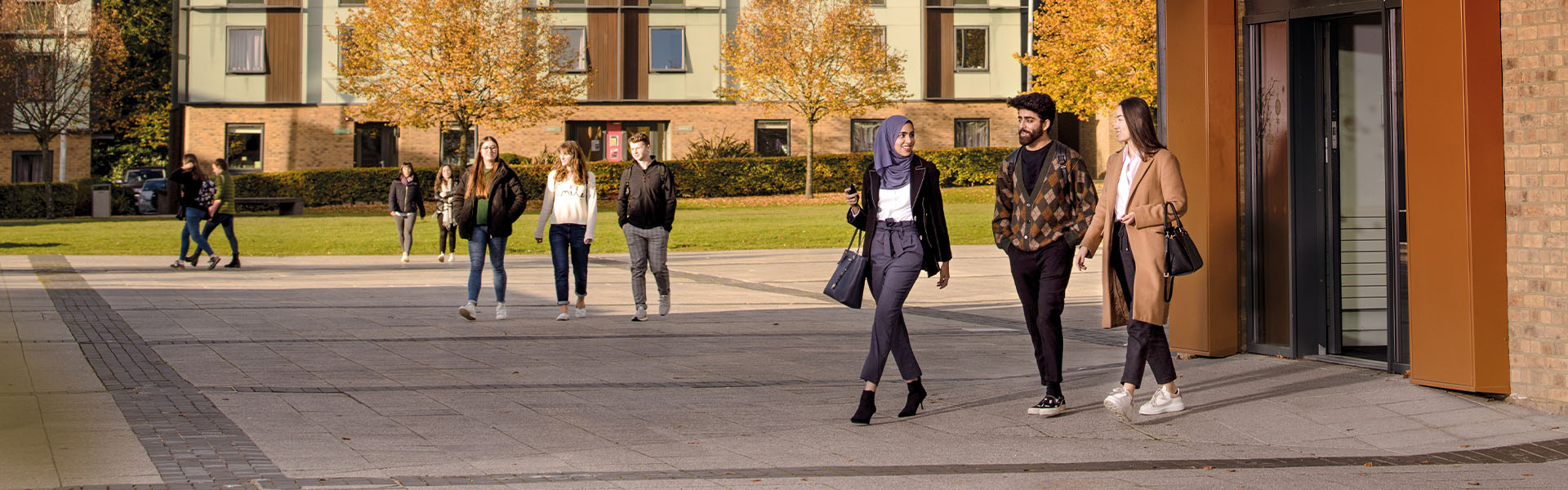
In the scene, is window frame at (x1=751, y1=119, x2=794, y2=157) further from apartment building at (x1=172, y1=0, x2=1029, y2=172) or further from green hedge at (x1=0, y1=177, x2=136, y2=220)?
green hedge at (x1=0, y1=177, x2=136, y2=220)

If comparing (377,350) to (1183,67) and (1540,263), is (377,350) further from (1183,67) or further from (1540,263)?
(1540,263)

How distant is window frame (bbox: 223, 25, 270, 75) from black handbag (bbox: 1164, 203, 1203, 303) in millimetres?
42468

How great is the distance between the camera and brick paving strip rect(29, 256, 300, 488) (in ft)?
17.7

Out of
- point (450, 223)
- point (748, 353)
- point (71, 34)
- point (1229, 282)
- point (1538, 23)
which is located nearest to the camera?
point (1538, 23)

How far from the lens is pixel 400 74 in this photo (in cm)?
3962

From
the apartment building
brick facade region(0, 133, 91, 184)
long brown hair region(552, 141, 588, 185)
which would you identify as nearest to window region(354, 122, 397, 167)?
the apartment building

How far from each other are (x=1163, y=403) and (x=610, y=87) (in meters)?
40.3

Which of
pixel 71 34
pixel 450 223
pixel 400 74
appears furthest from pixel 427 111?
pixel 450 223

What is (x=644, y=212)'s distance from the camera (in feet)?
40.0

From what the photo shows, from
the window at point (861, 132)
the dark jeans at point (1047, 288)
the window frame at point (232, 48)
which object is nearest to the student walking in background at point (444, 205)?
the dark jeans at point (1047, 288)

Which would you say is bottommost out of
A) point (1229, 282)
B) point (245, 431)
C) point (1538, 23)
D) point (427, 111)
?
point (245, 431)

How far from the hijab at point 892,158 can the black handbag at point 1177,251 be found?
4.00 ft

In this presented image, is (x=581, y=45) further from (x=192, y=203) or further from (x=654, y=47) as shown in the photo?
(x=192, y=203)

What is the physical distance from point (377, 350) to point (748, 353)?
2.46 m
